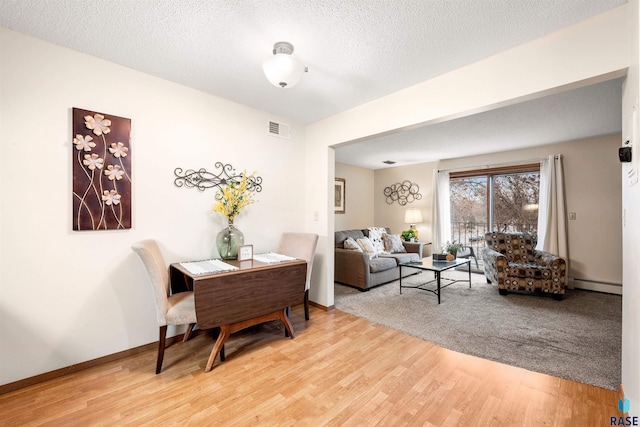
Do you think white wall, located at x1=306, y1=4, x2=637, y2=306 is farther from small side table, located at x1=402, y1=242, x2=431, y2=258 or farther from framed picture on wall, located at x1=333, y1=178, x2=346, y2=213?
small side table, located at x1=402, y1=242, x2=431, y2=258

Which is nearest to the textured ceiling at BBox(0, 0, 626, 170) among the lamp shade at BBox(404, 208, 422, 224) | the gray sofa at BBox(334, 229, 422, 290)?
the gray sofa at BBox(334, 229, 422, 290)

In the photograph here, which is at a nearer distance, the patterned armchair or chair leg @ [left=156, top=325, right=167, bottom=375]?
chair leg @ [left=156, top=325, right=167, bottom=375]

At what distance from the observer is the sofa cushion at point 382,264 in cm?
405

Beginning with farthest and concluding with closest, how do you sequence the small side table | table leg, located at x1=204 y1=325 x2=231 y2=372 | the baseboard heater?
the small side table < the baseboard heater < table leg, located at x1=204 y1=325 x2=231 y2=372

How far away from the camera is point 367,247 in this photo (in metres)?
4.56

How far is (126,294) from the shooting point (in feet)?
7.08

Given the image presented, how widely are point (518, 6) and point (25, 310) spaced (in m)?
3.56

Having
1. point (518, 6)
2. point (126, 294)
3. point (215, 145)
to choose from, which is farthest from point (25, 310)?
point (518, 6)

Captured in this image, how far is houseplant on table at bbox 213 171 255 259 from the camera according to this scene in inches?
101

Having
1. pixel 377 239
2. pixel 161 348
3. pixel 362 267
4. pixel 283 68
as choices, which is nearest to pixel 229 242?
pixel 161 348

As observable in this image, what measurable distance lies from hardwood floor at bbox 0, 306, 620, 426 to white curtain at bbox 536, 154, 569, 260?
10.3 ft

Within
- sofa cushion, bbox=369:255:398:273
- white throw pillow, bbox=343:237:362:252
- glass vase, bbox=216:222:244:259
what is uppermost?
glass vase, bbox=216:222:244:259

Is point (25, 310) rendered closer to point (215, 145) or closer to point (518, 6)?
point (215, 145)

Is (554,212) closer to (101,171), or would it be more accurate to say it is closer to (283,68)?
(283,68)
